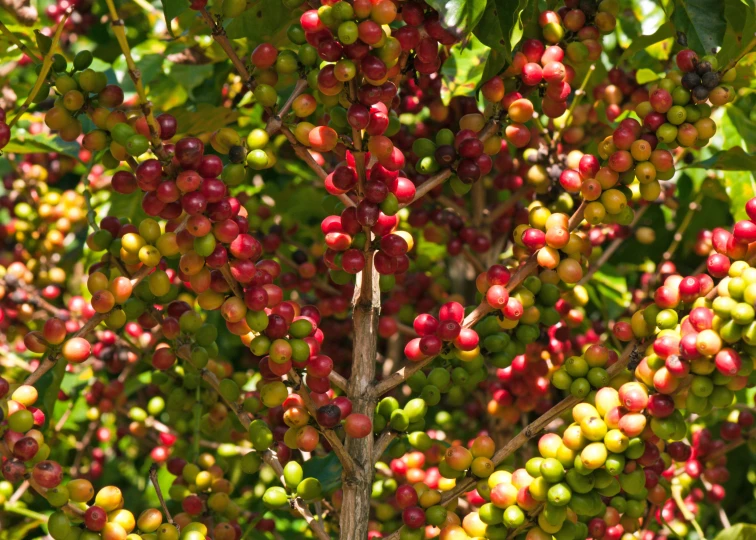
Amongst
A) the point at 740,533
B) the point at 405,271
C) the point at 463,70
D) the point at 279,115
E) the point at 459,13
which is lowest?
the point at 740,533

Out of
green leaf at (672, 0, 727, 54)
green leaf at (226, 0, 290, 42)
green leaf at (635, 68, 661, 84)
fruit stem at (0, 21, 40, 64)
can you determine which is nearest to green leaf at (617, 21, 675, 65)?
green leaf at (635, 68, 661, 84)

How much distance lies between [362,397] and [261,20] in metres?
0.89

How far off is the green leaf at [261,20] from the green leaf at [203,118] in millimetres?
226

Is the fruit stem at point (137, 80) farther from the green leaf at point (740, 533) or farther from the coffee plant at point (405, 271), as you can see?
the green leaf at point (740, 533)

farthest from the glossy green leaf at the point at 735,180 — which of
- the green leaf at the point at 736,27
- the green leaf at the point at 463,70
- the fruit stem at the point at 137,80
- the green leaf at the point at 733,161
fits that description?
the fruit stem at the point at 137,80

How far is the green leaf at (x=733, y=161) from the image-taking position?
2035 mm

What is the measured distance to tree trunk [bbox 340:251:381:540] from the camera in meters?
1.76

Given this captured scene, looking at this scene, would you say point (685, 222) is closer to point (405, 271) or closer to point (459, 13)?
point (405, 271)

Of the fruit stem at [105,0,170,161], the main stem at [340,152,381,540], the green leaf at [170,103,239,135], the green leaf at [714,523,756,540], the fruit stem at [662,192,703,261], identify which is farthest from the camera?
the fruit stem at [662,192,703,261]

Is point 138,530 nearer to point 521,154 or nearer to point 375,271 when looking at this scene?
point 375,271

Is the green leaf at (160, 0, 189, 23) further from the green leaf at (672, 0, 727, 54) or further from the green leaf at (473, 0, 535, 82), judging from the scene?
the green leaf at (672, 0, 727, 54)

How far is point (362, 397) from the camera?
1.82 meters

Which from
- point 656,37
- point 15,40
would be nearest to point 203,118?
point 15,40

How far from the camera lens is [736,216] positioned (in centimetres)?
246
